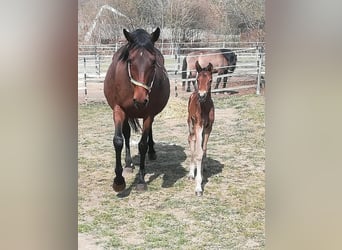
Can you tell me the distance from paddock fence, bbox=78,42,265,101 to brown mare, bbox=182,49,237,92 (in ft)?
0.04

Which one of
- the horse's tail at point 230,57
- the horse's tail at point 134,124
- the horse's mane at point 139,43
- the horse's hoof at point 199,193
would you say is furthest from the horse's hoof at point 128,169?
the horse's tail at point 230,57

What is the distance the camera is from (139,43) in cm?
143

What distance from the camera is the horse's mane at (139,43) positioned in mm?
1434

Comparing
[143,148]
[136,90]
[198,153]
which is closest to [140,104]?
[136,90]

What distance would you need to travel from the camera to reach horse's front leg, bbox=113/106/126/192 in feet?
4.86

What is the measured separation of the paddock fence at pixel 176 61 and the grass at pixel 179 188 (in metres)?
0.07

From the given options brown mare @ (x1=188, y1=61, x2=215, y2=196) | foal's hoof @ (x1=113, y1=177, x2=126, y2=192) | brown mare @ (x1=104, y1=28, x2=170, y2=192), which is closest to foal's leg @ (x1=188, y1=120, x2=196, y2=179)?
brown mare @ (x1=188, y1=61, x2=215, y2=196)

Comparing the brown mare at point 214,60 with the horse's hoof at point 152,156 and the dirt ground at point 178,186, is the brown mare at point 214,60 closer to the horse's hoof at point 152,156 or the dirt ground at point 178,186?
the dirt ground at point 178,186

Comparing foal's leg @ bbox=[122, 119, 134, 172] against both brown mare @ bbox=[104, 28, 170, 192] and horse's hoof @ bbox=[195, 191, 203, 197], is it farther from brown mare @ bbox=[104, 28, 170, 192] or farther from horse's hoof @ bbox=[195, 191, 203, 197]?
horse's hoof @ bbox=[195, 191, 203, 197]

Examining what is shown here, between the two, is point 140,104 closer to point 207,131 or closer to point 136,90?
point 136,90

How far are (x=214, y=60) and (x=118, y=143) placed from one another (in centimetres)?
43
